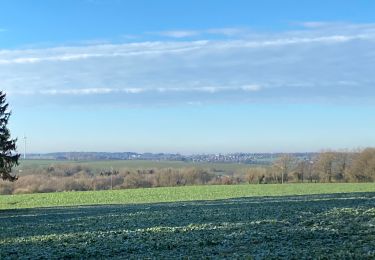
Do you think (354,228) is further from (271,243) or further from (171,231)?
(171,231)

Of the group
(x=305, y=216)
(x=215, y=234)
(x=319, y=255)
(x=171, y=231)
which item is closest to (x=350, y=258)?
(x=319, y=255)

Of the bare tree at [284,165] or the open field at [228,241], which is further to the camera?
the bare tree at [284,165]

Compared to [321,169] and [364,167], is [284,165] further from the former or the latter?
[364,167]

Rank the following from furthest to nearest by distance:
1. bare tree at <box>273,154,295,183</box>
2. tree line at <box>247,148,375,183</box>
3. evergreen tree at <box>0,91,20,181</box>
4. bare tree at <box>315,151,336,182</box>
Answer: bare tree at <box>273,154,295,183</box>
bare tree at <box>315,151,336,182</box>
tree line at <box>247,148,375,183</box>
evergreen tree at <box>0,91,20,181</box>

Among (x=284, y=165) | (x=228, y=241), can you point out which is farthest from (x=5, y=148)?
(x=284, y=165)

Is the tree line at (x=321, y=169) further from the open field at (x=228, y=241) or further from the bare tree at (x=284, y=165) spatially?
the open field at (x=228, y=241)

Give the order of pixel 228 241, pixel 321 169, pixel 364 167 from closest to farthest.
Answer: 1. pixel 228 241
2. pixel 364 167
3. pixel 321 169

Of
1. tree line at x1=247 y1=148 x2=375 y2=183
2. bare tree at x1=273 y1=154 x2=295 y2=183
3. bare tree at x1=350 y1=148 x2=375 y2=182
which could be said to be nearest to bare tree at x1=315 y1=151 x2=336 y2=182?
tree line at x1=247 y1=148 x2=375 y2=183

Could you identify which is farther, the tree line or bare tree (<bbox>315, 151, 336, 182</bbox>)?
bare tree (<bbox>315, 151, 336, 182</bbox>)

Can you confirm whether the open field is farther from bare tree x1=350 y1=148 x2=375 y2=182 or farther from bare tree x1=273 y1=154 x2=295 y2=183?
bare tree x1=273 y1=154 x2=295 y2=183

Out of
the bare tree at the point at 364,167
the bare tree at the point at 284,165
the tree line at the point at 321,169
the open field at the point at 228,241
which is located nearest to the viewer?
the open field at the point at 228,241

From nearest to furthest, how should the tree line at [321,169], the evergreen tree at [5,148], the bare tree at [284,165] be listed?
1. the evergreen tree at [5,148]
2. the tree line at [321,169]
3. the bare tree at [284,165]

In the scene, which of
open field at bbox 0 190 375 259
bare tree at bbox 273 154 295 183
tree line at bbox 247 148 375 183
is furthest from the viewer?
bare tree at bbox 273 154 295 183

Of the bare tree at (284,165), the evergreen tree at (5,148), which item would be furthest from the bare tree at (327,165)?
the evergreen tree at (5,148)
